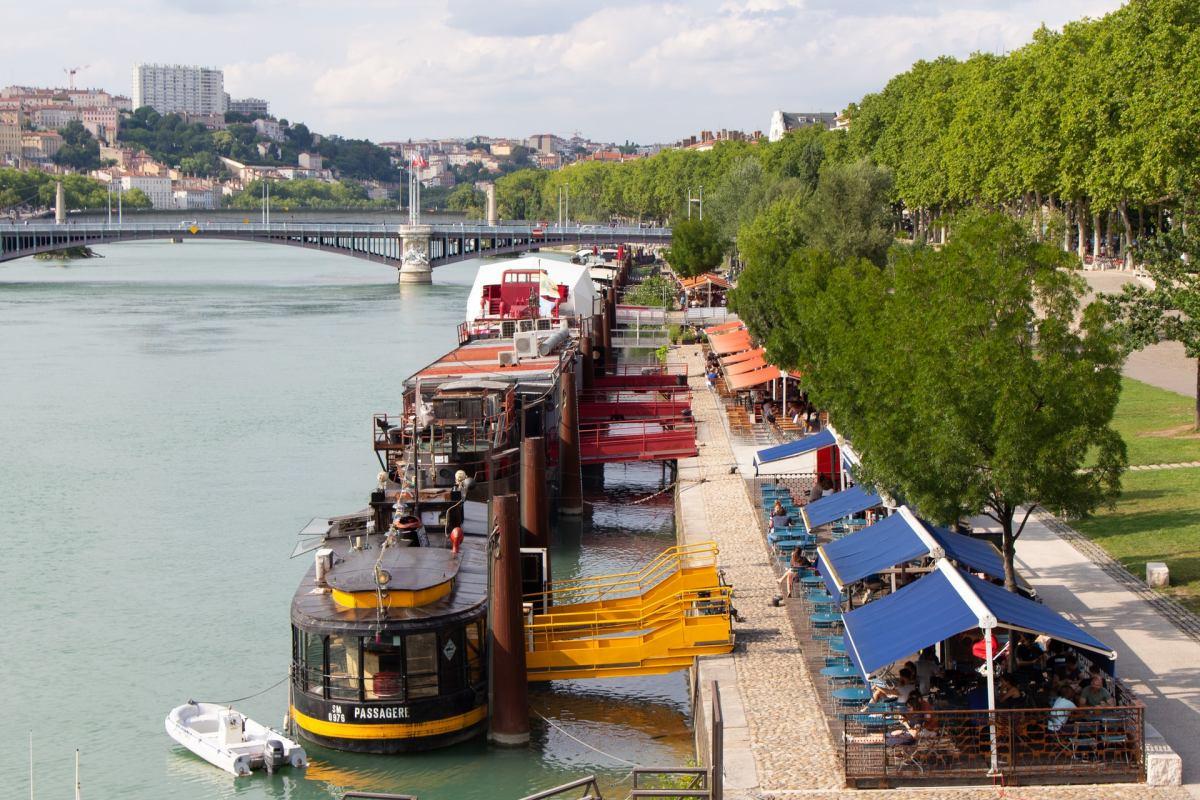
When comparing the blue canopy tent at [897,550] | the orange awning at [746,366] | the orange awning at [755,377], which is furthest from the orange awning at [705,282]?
the blue canopy tent at [897,550]

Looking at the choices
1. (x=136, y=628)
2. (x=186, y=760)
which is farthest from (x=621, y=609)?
(x=136, y=628)

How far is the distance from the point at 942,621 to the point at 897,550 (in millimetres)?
3654

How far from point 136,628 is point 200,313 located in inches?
2772

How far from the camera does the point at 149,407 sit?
55.7 m

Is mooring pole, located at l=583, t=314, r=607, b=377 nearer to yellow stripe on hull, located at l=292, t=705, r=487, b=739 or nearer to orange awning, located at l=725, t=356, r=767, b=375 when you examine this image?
orange awning, located at l=725, t=356, r=767, b=375

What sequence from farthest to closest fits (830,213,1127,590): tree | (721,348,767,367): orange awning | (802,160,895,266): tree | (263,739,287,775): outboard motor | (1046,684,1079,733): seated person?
(802,160,895,266): tree
(721,348,767,367): orange awning
(830,213,1127,590): tree
(263,739,287,775): outboard motor
(1046,684,1079,733): seated person

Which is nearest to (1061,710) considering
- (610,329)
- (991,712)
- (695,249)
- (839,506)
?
(991,712)

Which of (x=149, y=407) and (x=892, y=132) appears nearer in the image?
(x=149, y=407)

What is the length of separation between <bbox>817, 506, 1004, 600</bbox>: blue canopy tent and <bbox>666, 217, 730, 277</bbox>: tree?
79572mm

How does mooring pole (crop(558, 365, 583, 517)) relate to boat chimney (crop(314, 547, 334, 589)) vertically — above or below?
below

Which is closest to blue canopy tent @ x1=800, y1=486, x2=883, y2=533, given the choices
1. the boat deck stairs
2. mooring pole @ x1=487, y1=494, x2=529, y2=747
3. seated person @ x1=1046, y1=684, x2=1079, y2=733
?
mooring pole @ x1=487, y1=494, x2=529, y2=747

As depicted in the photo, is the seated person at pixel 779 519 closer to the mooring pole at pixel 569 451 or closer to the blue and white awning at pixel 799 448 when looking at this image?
the blue and white awning at pixel 799 448

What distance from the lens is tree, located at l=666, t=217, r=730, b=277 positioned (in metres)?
102

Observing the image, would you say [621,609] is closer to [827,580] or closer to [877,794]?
[827,580]
